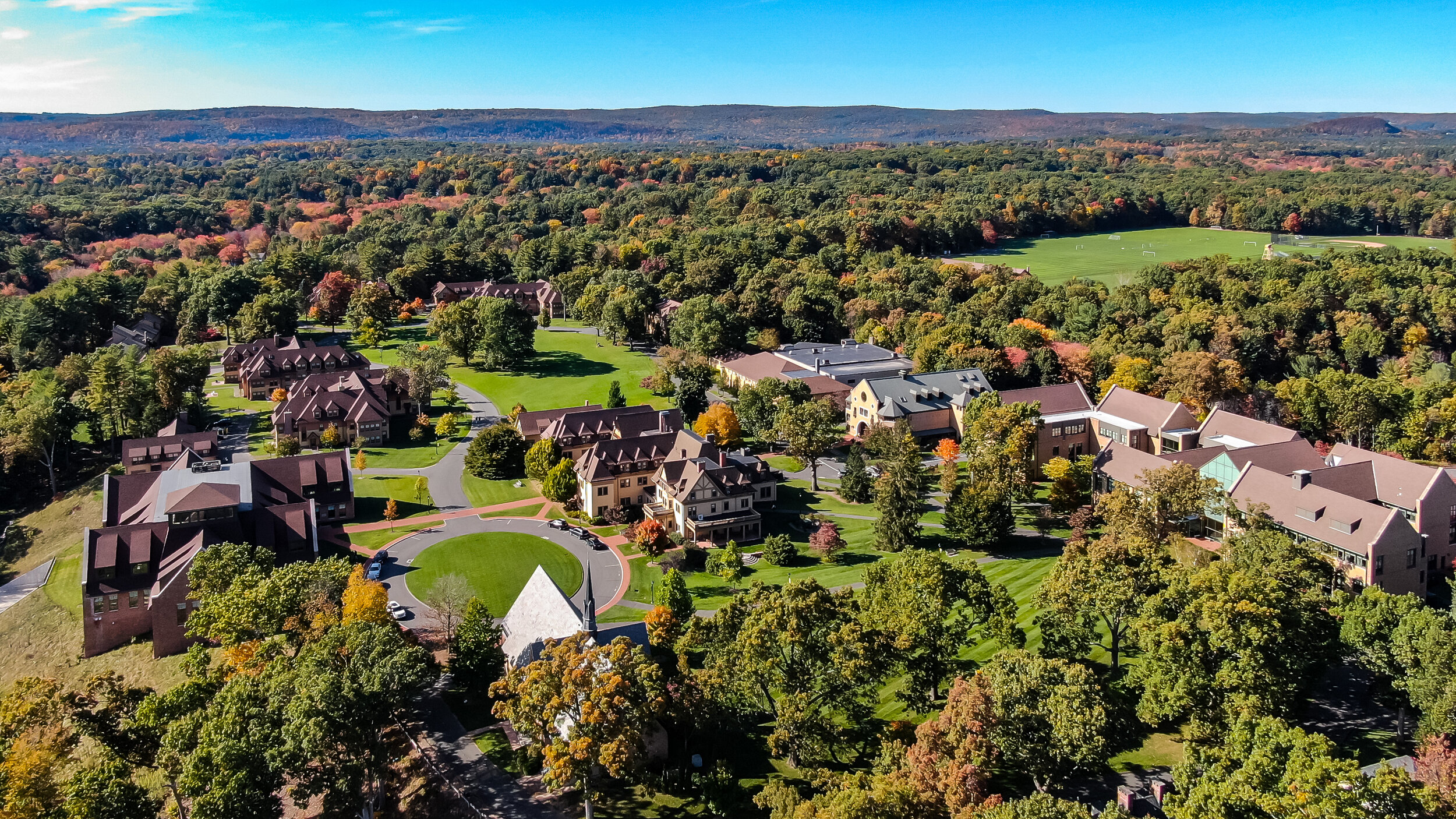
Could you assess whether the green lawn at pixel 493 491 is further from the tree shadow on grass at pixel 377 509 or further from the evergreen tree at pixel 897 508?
the evergreen tree at pixel 897 508

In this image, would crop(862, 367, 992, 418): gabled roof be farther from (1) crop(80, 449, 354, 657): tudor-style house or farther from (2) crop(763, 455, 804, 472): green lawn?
(1) crop(80, 449, 354, 657): tudor-style house

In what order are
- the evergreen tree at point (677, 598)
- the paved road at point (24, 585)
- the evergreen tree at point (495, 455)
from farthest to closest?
the evergreen tree at point (495, 455) → the paved road at point (24, 585) → the evergreen tree at point (677, 598)

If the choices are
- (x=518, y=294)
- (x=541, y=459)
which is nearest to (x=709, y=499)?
(x=541, y=459)

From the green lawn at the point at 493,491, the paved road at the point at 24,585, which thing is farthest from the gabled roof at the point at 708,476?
the paved road at the point at 24,585

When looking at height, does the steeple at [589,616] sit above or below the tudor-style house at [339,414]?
above

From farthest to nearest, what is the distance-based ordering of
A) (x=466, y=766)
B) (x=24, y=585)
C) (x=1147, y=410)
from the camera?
(x=1147, y=410) → (x=24, y=585) → (x=466, y=766)

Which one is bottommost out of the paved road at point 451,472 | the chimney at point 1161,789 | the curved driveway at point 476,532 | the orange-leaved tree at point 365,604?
the curved driveway at point 476,532

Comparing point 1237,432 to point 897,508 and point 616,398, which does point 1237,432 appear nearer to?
point 897,508
